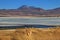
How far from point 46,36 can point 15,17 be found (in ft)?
55.2

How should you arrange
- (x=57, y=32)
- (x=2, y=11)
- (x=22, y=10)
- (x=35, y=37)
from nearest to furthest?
(x=35, y=37) → (x=57, y=32) → (x=2, y=11) → (x=22, y=10)

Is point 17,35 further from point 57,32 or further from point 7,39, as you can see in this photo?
point 57,32

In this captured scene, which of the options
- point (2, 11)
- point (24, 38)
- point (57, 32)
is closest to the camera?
point (24, 38)

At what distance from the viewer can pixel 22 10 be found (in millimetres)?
25859

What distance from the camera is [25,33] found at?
1038 centimetres

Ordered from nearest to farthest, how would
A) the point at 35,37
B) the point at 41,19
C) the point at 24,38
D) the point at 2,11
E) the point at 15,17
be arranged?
the point at 24,38, the point at 35,37, the point at 2,11, the point at 15,17, the point at 41,19

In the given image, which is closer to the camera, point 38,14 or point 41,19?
point 38,14

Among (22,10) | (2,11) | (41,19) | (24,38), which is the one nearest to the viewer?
(24,38)

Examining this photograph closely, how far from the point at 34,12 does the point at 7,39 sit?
15.7m

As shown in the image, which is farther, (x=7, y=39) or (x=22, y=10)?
(x=22, y=10)

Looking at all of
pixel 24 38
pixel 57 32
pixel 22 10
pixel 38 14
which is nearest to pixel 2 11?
pixel 22 10

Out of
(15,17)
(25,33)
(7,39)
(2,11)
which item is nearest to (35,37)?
(25,33)

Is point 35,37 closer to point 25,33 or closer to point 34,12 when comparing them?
point 25,33

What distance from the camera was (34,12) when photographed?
26.2 metres
